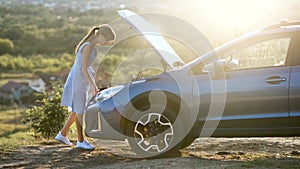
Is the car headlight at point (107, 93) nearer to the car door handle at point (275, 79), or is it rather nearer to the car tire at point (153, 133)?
the car tire at point (153, 133)

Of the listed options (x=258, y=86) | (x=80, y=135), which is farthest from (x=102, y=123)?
(x=258, y=86)

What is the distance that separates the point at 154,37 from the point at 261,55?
5.43 feet

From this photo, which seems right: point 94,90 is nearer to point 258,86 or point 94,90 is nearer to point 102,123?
point 102,123

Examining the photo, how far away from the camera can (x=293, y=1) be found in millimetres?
21562

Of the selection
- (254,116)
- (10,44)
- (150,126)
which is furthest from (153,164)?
(10,44)

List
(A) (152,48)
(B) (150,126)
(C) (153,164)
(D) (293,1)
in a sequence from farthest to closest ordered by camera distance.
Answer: (D) (293,1)
(A) (152,48)
(B) (150,126)
(C) (153,164)

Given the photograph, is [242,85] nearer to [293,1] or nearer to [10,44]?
[293,1]

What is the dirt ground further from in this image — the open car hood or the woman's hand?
the open car hood

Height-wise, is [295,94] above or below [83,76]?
below

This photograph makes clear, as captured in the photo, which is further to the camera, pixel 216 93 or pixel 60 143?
pixel 60 143

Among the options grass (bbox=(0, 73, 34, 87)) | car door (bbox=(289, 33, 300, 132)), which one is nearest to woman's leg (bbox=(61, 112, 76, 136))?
car door (bbox=(289, 33, 300, 132))

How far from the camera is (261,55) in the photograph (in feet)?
23.1

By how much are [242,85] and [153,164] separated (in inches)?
50.9

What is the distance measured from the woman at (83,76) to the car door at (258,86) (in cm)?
180
